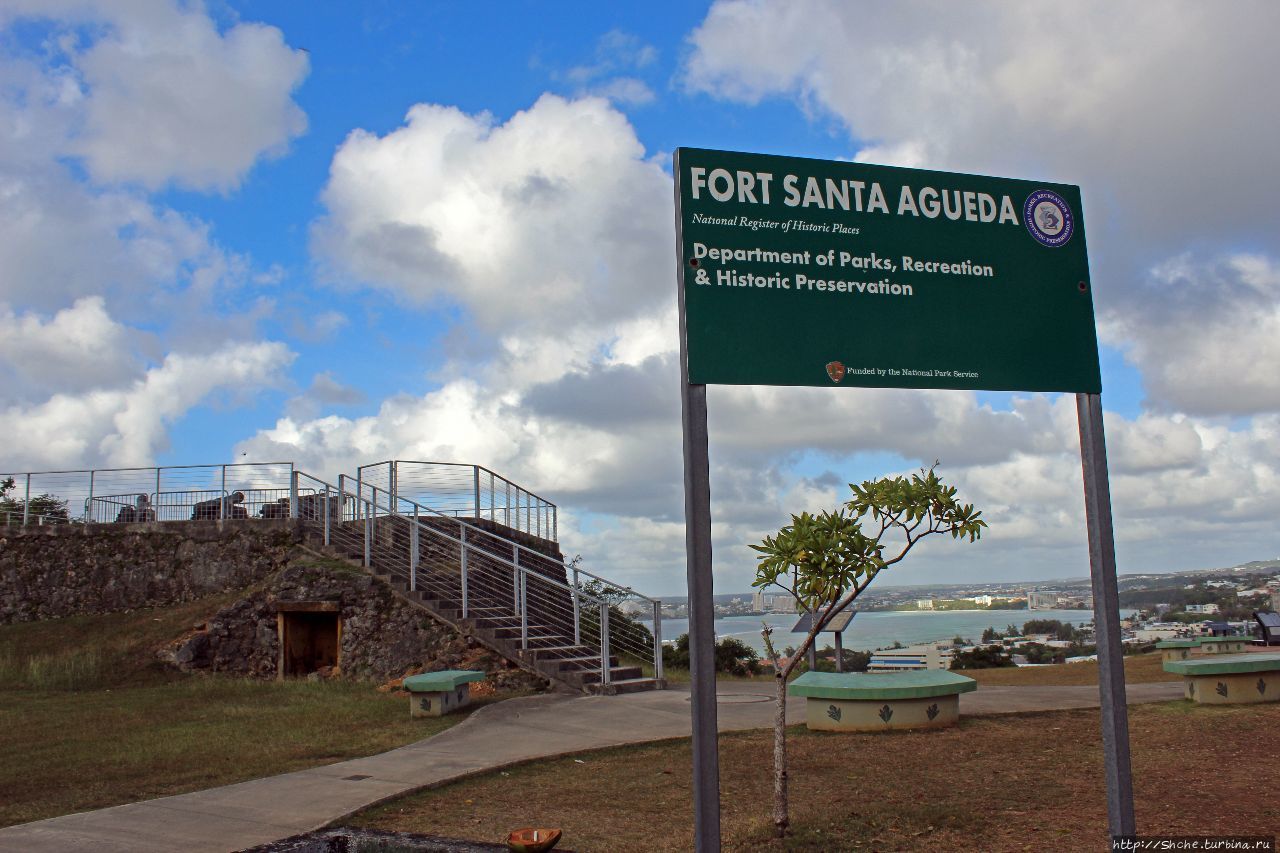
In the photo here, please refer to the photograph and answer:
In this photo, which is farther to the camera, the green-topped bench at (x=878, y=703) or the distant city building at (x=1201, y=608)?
the distant city building at (x=1201, y=608)

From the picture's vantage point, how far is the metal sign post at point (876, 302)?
4.13 meters

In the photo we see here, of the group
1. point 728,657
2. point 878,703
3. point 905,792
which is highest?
point 878,703

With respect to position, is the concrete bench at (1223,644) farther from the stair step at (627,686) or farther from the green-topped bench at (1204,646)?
the stair step at (627,686)

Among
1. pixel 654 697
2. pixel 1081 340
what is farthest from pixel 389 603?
pixel 1081 340

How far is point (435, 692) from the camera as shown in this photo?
10.3 meters

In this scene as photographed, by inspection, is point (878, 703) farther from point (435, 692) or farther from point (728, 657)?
point (728, 657)

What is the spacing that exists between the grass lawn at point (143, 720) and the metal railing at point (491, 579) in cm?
198

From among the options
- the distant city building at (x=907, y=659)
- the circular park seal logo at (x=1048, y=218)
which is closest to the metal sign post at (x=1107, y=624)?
the circular park seal logo at (x=1048, y=218)

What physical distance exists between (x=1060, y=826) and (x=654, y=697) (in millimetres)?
6458

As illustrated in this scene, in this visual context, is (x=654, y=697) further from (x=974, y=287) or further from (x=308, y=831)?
(x=974, y=287)

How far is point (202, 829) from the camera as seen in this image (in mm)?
5566

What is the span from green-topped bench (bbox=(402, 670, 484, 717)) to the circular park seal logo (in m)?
7.40

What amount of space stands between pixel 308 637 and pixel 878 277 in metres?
13.2

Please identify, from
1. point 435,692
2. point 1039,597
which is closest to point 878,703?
point 435,692
